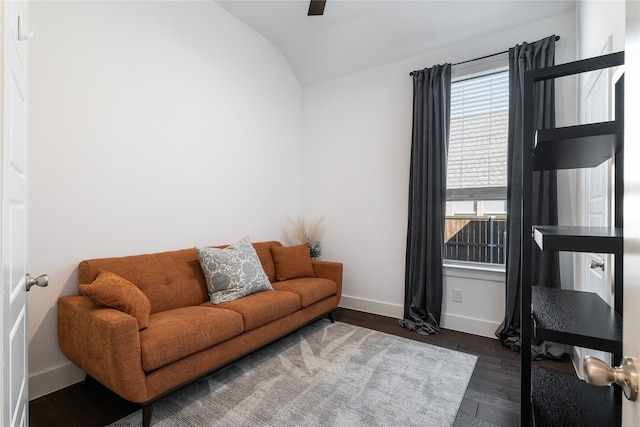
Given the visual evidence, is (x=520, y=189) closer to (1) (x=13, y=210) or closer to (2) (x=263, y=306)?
(2) (x=263, y=306)

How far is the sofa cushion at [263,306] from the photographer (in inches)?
91.4

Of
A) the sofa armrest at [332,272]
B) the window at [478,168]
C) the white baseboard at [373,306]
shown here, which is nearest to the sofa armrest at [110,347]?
the sofa armrest at [332,272]

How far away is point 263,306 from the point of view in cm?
243

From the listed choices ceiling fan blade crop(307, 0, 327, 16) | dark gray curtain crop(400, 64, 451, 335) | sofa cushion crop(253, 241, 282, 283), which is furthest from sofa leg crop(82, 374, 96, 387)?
ceiling fan blade crop(307, 0, 327, 16)

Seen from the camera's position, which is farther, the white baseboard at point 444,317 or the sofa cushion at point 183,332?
the white baseboard at point 444,317

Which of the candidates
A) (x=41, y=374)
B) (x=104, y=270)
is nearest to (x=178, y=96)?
(x=104, y=270)

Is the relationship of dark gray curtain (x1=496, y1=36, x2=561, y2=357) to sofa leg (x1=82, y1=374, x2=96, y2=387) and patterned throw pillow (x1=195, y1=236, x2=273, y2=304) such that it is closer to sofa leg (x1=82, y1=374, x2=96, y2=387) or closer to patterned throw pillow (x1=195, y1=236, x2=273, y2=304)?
patterned throw pillow (x1=195, y1=236, x2=273, y2=304)

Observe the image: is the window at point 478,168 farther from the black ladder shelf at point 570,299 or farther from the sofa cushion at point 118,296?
the sofa cushion at point 118,296

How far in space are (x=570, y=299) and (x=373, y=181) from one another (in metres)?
2.41

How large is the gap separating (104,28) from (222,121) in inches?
45.5

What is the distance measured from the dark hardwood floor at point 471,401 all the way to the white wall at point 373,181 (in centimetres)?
58

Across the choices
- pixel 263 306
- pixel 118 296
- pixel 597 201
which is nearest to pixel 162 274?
pixel 118 296

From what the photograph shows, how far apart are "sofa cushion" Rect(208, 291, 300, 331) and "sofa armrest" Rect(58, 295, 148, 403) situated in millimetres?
763

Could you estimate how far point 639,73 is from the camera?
452 mm
